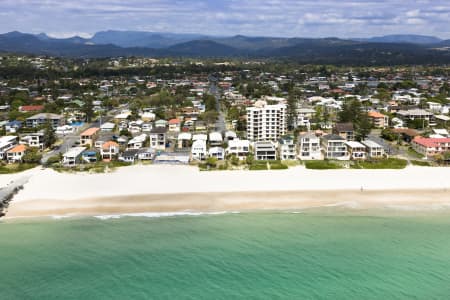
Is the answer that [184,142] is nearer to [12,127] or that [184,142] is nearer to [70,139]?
[70,139]

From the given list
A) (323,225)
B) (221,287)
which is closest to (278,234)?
(323,225)

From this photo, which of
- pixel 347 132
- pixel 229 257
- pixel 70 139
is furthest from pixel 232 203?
pixel 70 139

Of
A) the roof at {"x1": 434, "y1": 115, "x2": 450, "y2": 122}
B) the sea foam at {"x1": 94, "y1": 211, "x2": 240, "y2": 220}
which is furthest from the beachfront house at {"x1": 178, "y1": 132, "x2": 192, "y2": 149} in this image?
the roof at {"x1": 434, "y1": 115, "x2": 450, "y2": 122}

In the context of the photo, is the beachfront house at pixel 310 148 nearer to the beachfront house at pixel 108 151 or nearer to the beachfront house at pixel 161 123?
the beachfront house at pixel 108 151

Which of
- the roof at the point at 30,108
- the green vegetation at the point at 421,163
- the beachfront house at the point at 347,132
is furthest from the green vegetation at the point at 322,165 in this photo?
the roof at the point at 30,108

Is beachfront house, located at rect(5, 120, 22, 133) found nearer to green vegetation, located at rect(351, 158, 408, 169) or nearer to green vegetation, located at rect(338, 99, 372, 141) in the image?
green vegetation, located at rect(351, 158, 408, 169)

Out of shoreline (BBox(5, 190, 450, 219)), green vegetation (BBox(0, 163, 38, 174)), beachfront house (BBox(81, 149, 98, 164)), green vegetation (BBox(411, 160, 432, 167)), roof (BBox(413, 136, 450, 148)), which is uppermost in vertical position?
roof (BBox(413, 136, 450, 148))
